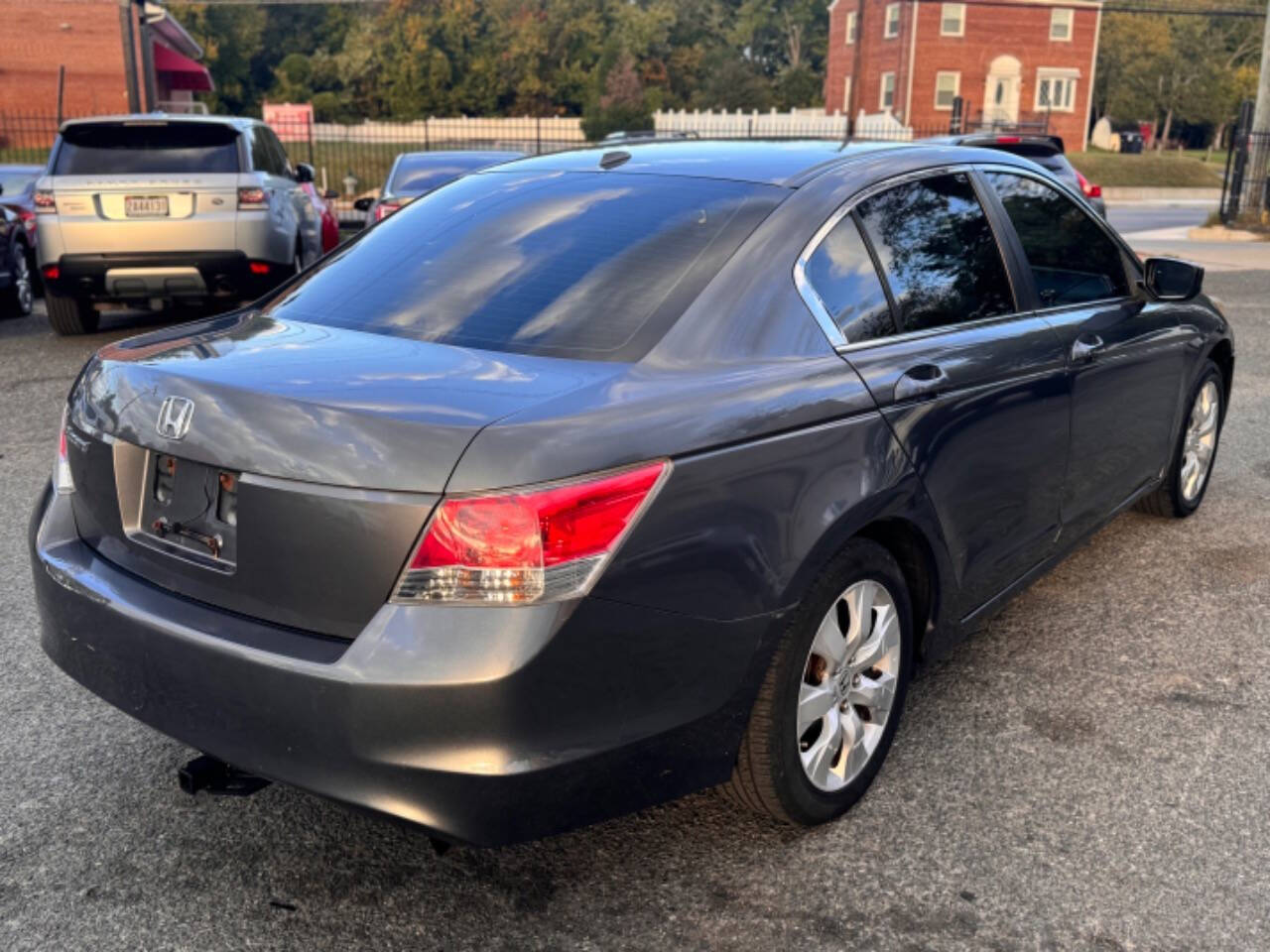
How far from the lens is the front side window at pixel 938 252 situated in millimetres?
3383

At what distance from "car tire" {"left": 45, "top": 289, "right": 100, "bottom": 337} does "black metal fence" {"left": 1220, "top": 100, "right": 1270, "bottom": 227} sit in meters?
20.6

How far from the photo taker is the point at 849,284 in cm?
320

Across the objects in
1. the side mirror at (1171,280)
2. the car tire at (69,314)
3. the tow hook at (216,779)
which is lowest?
the car tire at (69,314)

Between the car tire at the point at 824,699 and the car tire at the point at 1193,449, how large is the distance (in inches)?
100

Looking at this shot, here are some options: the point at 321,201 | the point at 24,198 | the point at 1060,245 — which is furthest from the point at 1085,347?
the point at 24,198

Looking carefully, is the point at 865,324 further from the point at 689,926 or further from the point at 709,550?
the point at 689,926

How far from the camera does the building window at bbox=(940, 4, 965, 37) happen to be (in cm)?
6179

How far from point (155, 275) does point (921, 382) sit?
7.83m

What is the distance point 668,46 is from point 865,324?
96.3m

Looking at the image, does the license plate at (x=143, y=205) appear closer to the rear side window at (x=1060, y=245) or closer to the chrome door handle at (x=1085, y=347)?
the rear side window at (x=1060, y=245)

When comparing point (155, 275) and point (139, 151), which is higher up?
point (139, 151)

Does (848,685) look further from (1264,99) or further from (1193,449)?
(1264,99)

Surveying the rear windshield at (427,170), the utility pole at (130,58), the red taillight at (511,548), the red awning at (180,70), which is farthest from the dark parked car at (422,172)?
the red awning at (180,70)

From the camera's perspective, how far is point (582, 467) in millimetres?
2365
